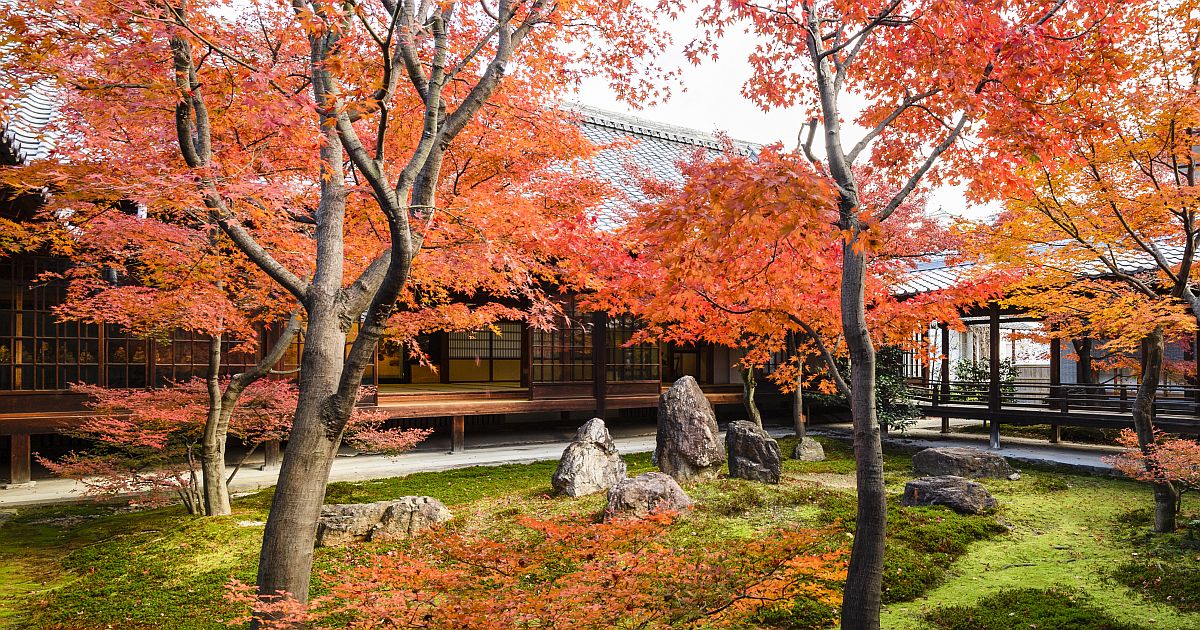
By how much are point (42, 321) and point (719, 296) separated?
9.47 meters

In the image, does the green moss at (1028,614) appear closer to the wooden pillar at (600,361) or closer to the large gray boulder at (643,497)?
the large gray boulder at (643,497)

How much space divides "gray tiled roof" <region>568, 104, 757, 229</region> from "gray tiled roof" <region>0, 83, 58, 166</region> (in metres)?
9.84

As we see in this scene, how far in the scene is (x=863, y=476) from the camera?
3.96m

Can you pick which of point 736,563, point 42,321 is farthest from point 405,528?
point 42,321

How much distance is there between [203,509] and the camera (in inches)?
292

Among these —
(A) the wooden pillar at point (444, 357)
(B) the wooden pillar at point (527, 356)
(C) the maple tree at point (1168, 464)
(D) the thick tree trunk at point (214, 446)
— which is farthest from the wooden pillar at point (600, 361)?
(C) the maple tree at point (1168, 464)

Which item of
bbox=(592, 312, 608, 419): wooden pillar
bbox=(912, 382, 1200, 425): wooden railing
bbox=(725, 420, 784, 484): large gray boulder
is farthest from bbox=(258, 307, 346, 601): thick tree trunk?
bbox=(912, 382, 1200, 425): wooden railing

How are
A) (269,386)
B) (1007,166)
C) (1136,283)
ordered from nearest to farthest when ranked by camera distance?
(1007,166) < (1136,283) < (269,386)

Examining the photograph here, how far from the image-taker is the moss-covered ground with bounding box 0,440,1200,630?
4.76m

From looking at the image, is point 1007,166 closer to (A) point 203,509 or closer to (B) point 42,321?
(A) point 203,509

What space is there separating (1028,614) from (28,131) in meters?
12.8

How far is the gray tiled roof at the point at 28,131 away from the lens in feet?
23.6

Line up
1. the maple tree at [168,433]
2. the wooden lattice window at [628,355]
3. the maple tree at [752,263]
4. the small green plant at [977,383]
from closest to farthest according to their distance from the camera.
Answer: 1. the maple tree at [752,263]
2. the maple tree at [168,433]
3. the small green plant at [977,383]
4. the wooden lattice window at [628,355]

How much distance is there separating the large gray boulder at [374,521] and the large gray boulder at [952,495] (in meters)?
5.53
